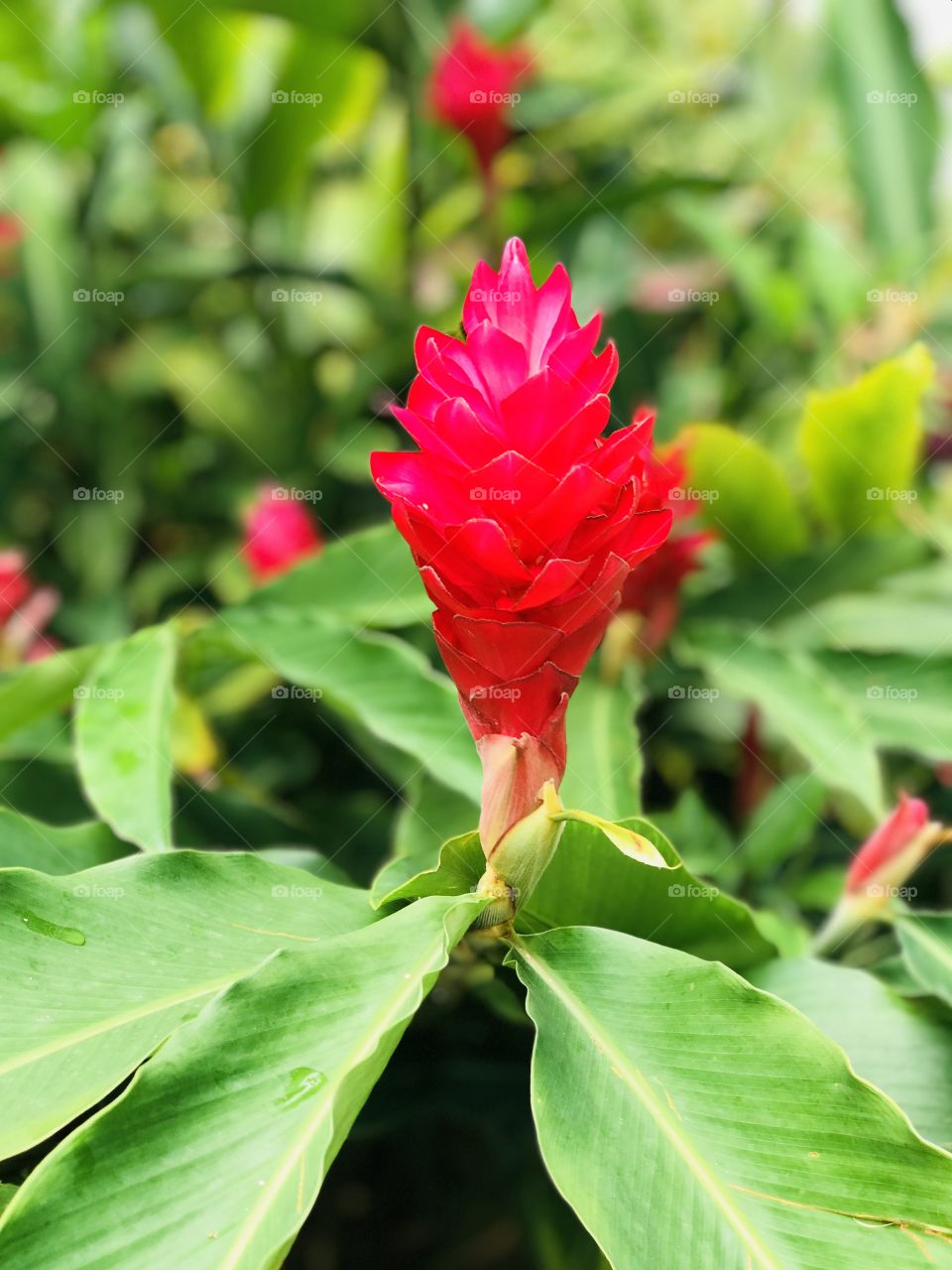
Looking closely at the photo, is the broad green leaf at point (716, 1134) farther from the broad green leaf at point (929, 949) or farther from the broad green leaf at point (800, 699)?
the broad green leaf at point (800, 699)

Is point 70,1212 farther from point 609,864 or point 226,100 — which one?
point 226,100

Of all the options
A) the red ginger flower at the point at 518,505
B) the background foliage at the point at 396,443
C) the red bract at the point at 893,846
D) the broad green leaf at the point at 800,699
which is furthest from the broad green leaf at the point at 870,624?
the red ginger flower at the point at 518,505

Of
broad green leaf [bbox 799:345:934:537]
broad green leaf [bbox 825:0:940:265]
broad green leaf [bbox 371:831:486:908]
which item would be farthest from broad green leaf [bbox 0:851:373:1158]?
broad green leaf [bbox 825:0:940:265]

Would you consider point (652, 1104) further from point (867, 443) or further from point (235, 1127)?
point (867, 443)


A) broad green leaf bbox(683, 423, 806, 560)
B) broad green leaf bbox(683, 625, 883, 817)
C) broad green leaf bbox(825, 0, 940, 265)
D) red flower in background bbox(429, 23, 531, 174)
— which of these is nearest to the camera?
broad green leaf bbox(683, 625, 883, 817)

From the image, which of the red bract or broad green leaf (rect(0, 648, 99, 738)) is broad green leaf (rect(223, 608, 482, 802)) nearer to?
broad green leaf (rect(0, 648, 99, 738))

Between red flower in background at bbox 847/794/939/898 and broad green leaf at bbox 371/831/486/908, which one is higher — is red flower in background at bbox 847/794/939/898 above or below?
below

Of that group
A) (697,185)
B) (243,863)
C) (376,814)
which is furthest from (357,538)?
(697,185)
